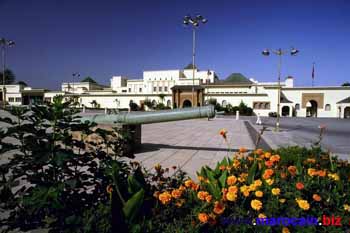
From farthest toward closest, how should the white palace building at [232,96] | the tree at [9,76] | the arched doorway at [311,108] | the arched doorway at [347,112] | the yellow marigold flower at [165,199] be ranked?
the tree at [9,76] < the arched doorway at [311,108] < the white palace building at [232,96] < the arched doorway at [347,112] < the yellow marigold flower at [165,199]

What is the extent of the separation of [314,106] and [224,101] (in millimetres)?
18556

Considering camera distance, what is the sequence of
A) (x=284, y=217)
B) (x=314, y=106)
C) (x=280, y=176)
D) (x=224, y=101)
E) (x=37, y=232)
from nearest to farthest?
(x=284, y=217)
(x=37, y=232)
(x=280, y=176)
(x=314, y=106)
(x=224, y=101)

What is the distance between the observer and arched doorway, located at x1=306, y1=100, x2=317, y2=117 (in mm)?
45644

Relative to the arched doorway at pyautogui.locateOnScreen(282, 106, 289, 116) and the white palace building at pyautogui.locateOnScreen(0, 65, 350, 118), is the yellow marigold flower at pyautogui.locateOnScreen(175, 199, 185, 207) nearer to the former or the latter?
the white palace building at pyautogui.locateOnScreen(0, 65, 350, 118)

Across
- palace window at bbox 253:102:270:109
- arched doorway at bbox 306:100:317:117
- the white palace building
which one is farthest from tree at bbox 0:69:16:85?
arched doorway at bbox 306:100:317:117

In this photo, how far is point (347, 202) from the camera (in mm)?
1684

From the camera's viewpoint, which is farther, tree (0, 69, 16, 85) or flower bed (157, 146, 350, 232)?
tree (0, 69, 16, 85)

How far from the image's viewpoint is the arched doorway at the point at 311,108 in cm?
4564

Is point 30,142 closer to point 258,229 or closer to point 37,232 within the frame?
point 37,232

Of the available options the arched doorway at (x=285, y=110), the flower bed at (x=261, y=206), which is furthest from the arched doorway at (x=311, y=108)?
the flower bed at (x=261, y=206)

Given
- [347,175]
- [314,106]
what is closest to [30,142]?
[347,175]

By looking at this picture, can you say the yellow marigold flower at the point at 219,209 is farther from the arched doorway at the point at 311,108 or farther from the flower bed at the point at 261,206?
the arched doorway at the point at 311,108

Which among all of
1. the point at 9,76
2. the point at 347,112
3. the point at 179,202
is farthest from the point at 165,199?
the point at 9,76

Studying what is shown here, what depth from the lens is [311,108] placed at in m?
46.9
